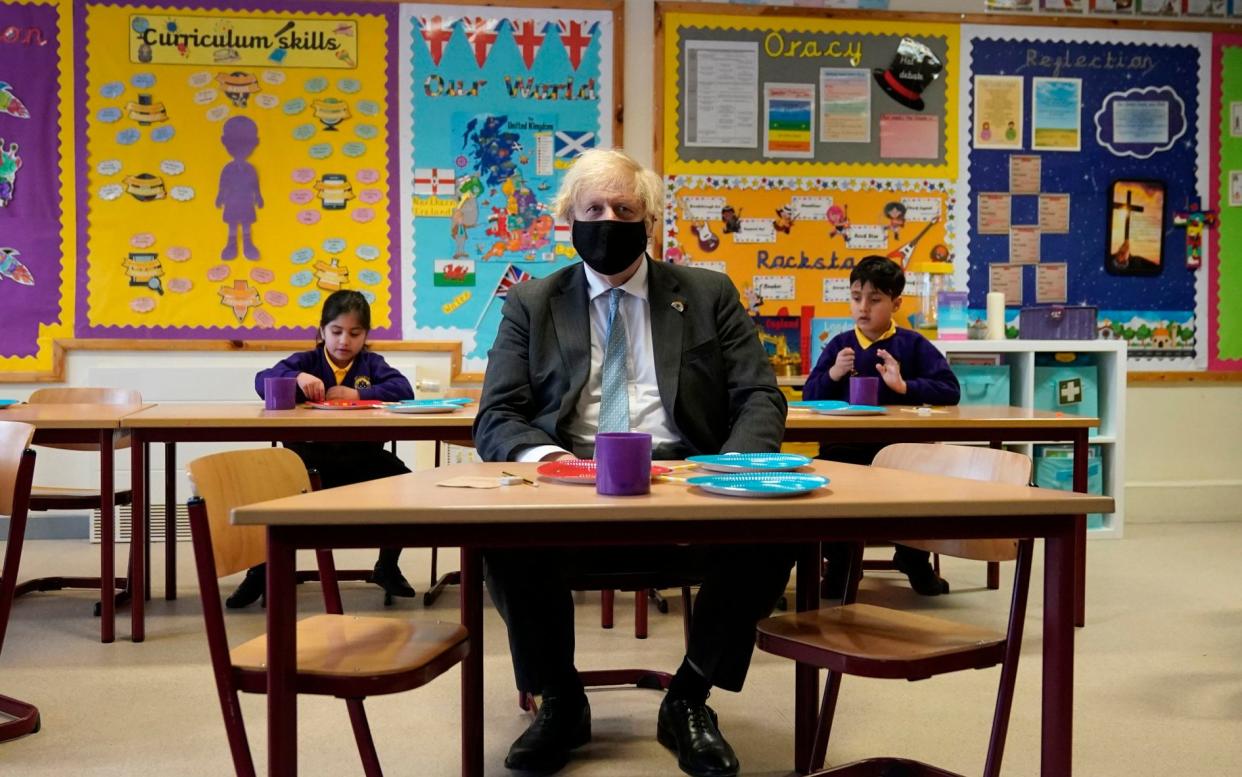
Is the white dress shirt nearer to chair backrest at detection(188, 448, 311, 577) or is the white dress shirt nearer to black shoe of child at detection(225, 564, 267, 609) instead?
chair backrest at detection(188, 448, 311, 577)

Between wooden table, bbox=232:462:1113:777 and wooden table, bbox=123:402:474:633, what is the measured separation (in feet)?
4.96

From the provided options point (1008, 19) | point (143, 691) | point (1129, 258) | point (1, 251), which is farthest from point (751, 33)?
point (143, 691)

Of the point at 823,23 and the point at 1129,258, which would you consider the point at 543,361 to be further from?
the point at 1129,258

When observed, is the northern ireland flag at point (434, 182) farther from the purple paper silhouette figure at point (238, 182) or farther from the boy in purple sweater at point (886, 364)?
the boy in purple sweater at point (886, 364)

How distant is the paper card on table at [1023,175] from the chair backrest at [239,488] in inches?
167

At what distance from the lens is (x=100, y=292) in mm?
4812

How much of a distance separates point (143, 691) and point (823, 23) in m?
4.00

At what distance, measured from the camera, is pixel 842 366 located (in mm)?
3783

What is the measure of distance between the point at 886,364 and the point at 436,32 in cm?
253

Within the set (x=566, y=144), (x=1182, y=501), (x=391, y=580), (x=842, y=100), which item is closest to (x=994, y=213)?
(x=842, y=100)

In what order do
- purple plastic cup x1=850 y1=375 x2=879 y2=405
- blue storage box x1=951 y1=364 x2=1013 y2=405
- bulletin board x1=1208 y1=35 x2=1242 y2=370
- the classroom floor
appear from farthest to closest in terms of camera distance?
bulletin board x1=1208 y1=35 x2=1242 y2=370 < blue storage box x1=951 y1=364 x2=1013 y2=405 < purple plastic cup x1=850 y1=375 x2=879 y2=405 < the classroom floor

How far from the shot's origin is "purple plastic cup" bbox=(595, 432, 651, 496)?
4.95ft

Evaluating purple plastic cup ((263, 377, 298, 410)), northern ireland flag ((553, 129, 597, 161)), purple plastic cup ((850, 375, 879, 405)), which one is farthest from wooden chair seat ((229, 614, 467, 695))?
northern ireland flag ((553, 129, 597, 161))

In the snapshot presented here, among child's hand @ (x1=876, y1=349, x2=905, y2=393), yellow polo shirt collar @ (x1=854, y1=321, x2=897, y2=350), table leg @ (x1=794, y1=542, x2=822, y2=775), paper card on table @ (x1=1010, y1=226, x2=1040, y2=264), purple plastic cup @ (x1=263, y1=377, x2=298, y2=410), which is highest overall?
paper card on table @ (x1=1010, y1=226, x2=1040, y2=264)
